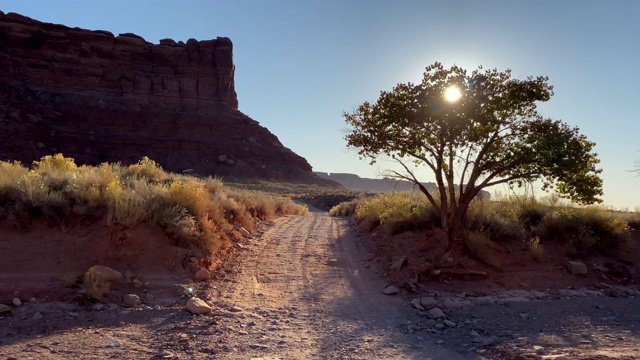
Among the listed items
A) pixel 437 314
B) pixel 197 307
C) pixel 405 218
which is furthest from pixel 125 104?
pixel 437 314

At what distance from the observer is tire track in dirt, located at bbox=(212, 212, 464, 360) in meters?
6.26

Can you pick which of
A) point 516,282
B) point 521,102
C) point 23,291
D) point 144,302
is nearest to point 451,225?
point 516,282

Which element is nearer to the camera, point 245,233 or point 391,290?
point 391,290

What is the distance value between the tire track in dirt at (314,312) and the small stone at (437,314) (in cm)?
34

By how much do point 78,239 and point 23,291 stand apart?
1577 millimetres

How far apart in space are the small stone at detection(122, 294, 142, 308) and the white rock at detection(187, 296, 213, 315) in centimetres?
79

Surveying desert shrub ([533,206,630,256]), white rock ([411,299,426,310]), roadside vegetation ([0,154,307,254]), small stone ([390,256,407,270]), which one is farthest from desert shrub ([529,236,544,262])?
roadside vegetation ([0,154,307,254])

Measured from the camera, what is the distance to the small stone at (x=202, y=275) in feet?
28.7

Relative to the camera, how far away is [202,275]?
8.79 metres

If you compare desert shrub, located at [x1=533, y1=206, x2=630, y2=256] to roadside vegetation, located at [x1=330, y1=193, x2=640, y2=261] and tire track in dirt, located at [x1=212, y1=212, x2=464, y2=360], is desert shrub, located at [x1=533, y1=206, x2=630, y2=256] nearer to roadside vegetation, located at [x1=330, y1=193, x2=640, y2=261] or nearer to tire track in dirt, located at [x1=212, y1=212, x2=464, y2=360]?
roadside vegetation, located at [x1=330, y1=193, x2=640, y2=261]

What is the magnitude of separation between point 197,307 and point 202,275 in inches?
62.2

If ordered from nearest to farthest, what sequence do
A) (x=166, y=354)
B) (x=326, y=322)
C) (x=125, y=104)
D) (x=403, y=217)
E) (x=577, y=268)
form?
(x=166, y=354)
(x=326, y=322)
(x=577, y=268)
(x=403, y=217)
(x=125, y=104)

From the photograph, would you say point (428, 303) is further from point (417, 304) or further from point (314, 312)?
point (314, 312)

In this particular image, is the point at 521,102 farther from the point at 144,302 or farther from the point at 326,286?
the point at 144,302
